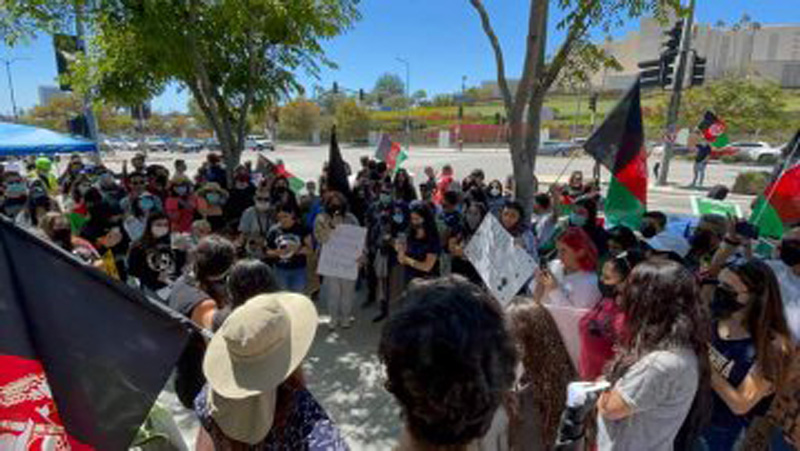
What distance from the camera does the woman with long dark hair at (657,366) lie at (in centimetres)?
207

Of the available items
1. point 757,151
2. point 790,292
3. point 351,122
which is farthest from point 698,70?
point 351,122

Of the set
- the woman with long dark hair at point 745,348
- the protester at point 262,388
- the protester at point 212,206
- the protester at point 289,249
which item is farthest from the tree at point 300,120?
the protester at point 262,388

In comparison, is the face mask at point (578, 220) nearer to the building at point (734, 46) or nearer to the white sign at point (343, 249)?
the white sign at point (343, 249)

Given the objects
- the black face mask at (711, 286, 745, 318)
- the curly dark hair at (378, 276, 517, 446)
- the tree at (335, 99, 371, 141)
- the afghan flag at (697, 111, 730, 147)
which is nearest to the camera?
the curly dark hair at (378, 276, 517, 446)

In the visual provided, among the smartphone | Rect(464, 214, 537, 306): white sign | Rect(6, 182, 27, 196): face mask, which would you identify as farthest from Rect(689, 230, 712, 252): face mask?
Rect(6, 182, 27, 196): face mask

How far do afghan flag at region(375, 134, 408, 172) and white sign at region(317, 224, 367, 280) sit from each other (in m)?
4.68

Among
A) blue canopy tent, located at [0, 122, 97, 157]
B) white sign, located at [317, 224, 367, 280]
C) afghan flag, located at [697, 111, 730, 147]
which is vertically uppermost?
afghan flag, located at [697, 111, 730, 147]

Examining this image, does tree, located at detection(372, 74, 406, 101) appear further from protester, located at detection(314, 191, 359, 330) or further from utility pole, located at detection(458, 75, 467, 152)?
protester, located at detection(314, 191, 359, 330)

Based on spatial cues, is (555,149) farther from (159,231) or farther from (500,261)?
(159,231)

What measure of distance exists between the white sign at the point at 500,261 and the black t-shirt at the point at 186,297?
205cm

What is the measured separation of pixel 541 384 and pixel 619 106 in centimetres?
373

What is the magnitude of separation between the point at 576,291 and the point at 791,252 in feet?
5.18

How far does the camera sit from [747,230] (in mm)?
4484

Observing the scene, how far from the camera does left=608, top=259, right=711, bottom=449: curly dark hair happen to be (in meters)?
2.12
